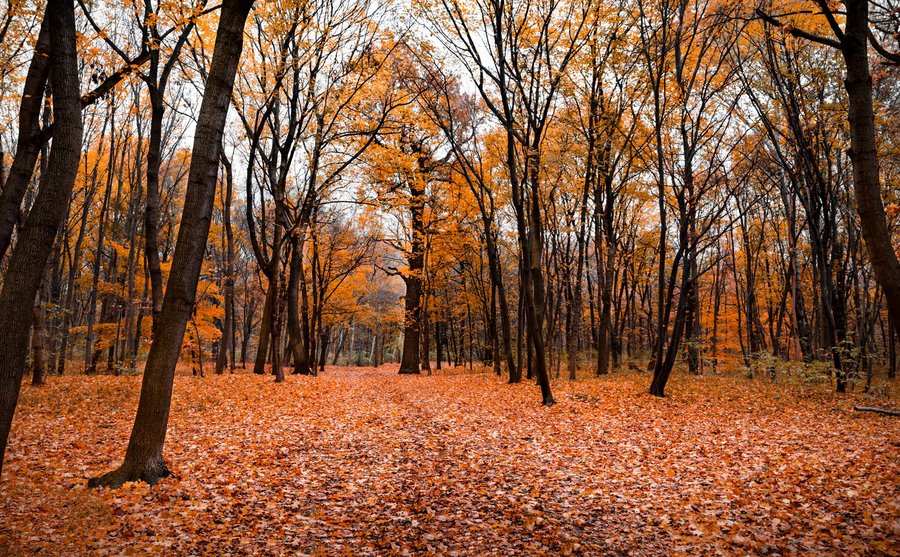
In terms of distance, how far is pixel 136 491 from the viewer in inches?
193

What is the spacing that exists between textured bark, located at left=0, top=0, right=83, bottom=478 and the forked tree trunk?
1201 mm

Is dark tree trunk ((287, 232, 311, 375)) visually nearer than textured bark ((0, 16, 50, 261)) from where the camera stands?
No

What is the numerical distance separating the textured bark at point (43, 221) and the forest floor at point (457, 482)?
1430 mm

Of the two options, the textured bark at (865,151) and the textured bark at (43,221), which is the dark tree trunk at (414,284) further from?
the textured bark at (865,151)

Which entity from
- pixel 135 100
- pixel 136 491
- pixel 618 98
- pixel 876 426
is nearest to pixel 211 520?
pixel 136 491

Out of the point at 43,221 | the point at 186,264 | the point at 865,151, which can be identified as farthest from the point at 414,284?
the point at 865,151

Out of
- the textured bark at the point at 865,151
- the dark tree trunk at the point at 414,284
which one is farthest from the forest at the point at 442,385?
the dark tree trunk at the point at 414,284

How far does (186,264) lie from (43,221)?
1.48m

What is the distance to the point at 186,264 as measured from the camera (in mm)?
5180

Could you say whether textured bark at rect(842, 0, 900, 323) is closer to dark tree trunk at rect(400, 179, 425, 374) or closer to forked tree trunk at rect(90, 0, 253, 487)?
forked tree trunk at rect(90, 0, 253, 487)

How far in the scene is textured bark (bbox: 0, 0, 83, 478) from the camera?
3.60 metres

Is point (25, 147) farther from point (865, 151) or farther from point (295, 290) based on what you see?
point (295, 290)

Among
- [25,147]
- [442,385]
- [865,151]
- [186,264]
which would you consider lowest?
[442,385]

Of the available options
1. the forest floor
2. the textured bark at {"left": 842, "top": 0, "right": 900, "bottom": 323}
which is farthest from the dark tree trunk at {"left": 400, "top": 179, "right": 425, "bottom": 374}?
the textured bark at {"left": 842, "top": 0, "right": 900, "bottom": 323}
